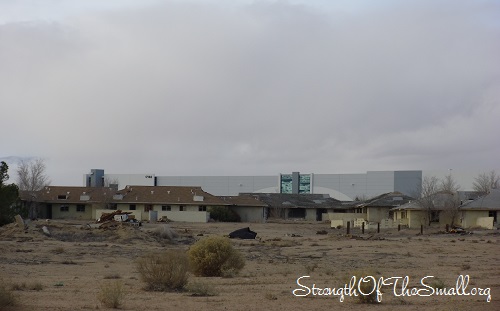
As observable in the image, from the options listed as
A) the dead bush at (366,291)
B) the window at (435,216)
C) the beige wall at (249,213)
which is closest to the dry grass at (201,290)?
the dead bush at (366,291)

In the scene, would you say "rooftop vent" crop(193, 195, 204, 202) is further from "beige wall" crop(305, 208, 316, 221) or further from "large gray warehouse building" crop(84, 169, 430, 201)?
"large gray warehouse building" crop(84, 169, 430, 201)

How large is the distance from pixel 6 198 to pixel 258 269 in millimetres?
24077

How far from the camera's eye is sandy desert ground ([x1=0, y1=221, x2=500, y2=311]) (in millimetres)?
17422

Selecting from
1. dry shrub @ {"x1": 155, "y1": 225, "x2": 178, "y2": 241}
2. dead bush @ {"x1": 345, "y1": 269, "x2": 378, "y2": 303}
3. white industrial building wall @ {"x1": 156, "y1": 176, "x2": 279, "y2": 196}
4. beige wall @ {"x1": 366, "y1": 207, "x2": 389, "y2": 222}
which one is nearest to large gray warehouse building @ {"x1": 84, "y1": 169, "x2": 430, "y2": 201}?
white industrial building wall @ {"x1": 156, "y1": 176, "x2": 279, "y2": 196}

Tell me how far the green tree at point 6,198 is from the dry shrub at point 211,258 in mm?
23813

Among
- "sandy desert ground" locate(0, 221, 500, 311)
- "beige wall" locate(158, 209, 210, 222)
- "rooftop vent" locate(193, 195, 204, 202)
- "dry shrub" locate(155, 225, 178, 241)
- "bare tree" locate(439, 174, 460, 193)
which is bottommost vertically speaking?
"sandy desert ground" locate(0, 221, 500, 311)

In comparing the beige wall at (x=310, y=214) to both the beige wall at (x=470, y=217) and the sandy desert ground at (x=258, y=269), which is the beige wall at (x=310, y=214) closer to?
the beige wall at (x=470, y=217)

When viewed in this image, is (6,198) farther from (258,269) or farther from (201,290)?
(201,290)

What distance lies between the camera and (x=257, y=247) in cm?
4147

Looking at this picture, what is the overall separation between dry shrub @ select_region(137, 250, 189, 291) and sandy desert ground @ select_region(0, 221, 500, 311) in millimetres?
411

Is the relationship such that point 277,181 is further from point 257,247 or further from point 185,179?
point 257,247

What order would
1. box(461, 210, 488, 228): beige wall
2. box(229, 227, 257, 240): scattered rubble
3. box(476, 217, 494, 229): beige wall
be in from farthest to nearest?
box(461, 210, 488, 228): beige wall < box(476, 217, 494, 229): beige wall < box(229, 227, 257, 240): scattered rubble

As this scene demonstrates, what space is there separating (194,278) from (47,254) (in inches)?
485

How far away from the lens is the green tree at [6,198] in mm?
45094
